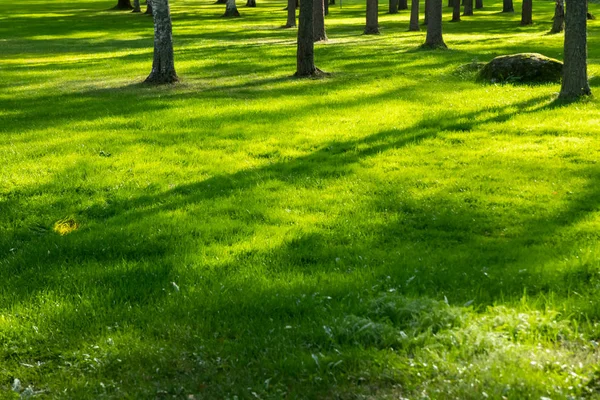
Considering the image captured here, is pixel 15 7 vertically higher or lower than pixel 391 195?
higher

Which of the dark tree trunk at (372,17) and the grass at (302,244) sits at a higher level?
the dark tree trunk at (372,17)

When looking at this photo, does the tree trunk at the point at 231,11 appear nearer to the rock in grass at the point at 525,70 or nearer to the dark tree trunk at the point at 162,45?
the dark tree trunk at the point at 162,45

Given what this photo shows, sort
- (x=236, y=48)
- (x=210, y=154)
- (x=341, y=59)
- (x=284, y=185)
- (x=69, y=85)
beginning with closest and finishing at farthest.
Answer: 1. (x=284, y=185)
2. (x=210, y=154)
3. (x=69, y=85)
4. (x=341, y=59)
5. (x=236, y=48)

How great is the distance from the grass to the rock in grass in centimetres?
93

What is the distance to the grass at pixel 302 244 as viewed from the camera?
15.6 ft

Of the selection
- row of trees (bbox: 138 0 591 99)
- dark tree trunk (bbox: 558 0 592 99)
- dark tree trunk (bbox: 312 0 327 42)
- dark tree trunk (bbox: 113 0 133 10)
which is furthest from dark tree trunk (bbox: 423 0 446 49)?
dark tree trunk (bbox: 113 0 133 10)

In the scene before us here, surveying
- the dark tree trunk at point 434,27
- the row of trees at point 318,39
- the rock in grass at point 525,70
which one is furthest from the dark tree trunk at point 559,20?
the rock in grass at point 525,70

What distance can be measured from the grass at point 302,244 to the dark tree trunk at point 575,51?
675mm

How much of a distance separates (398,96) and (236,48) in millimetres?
12637

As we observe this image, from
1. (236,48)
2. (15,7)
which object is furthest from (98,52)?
(15,7)

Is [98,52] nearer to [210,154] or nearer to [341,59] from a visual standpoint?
[341,59]

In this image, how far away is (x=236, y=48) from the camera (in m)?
26.8

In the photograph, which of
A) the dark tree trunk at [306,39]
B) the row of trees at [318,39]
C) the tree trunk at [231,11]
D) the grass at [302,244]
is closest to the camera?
the grass at [302,244]

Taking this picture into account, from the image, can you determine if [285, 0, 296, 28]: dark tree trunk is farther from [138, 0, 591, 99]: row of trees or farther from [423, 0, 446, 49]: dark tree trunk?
[423, 0, 446, 49]: dark tree trunk
